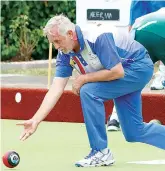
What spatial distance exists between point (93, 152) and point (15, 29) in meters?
8.62

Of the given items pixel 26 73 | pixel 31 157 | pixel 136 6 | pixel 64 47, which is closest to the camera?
pixel 64 47

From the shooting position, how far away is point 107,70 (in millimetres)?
5785

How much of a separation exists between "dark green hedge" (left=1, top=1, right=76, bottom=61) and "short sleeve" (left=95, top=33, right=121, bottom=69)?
27.8ft

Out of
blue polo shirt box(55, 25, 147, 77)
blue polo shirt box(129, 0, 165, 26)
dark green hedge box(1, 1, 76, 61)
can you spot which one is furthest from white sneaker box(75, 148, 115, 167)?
dark green hedge box(1, 1, 76, 61)

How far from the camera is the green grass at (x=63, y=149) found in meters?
6.01

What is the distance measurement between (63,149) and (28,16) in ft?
26.1

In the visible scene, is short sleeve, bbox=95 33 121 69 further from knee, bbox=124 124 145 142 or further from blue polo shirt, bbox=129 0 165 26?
blue polo shirt, bbox=129 0 165 26

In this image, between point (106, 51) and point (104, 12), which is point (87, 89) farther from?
point (104, 12)

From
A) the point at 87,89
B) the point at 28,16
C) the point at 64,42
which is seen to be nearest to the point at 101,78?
the point at 87,89

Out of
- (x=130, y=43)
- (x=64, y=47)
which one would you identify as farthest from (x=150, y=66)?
(x=64, y=47)

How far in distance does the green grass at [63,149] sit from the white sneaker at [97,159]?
0.05 metres

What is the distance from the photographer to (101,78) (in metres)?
5.82

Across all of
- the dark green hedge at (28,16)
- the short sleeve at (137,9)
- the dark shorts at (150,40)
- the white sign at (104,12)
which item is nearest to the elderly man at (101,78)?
the dark shorts at (150,40)

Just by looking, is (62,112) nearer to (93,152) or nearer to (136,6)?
(136,6)
